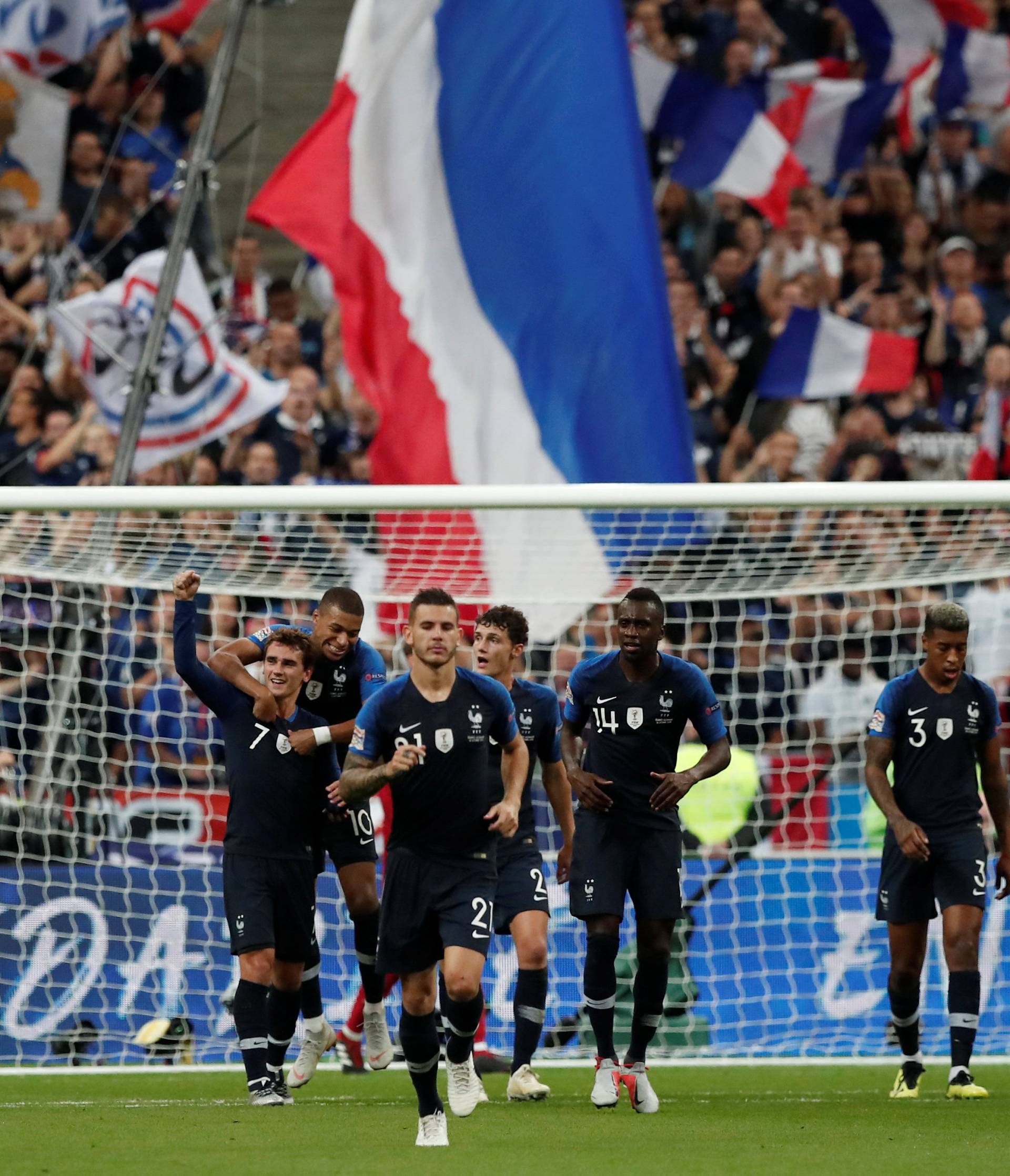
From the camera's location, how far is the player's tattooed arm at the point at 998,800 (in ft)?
27.7

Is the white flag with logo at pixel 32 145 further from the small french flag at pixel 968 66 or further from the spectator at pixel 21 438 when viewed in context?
the small french flag at pixel 968 66

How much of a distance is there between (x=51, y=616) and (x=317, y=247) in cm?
289

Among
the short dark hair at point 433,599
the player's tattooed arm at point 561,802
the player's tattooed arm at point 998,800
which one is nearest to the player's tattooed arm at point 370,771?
the short dark hair at point 433,599

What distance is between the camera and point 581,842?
8297 mm

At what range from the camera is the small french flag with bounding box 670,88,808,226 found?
14180 millimetres

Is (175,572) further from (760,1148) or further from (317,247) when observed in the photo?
(760,1148)

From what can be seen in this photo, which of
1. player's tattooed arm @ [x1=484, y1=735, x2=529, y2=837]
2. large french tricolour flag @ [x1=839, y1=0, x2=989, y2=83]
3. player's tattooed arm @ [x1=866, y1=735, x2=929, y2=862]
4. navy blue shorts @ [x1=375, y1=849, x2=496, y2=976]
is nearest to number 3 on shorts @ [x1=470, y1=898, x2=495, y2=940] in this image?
navy blue shorts @ [x1=375, y1=849, x2=496, y2=976]

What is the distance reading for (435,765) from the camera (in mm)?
6852

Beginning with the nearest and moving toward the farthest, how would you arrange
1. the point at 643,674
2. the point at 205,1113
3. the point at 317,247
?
1. the point at 205,1113
2. the point at 643,674
3. the point at 317,247

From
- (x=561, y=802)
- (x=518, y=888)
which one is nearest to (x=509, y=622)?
A: (x=561, y=802)

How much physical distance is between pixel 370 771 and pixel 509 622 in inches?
80.7

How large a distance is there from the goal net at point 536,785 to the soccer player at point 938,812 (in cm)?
181

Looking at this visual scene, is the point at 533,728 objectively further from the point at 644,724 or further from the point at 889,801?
the point at 889,801

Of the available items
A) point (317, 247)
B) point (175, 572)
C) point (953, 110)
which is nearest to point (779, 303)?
point (953, 110)
